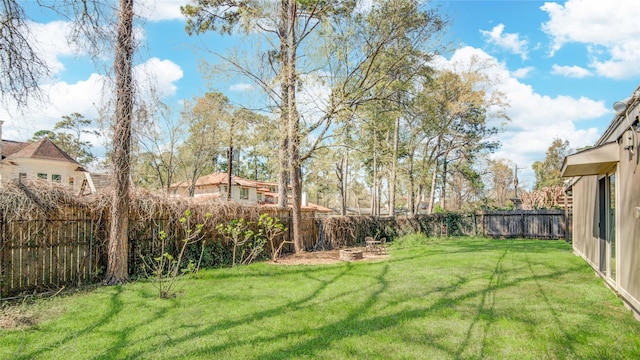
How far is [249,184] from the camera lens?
3188cm

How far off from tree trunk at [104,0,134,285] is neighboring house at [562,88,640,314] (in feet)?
24.1

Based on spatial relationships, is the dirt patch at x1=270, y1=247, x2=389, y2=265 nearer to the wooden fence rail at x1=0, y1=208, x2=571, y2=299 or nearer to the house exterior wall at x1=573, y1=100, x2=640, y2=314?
the wooden fence rail at x1=0, y1=208, x2=571, y2=299

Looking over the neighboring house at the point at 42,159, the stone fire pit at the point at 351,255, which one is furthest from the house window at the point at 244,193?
the stone fire pit at the point at 351,255

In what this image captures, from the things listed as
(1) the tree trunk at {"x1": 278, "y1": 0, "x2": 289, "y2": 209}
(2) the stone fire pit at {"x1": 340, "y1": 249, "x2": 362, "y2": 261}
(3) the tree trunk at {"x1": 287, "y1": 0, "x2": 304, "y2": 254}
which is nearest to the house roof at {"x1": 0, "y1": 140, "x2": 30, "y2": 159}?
(1) the tree trunk at {"x1": 278, "y1": 0, "x2": 289, "y2": 209}

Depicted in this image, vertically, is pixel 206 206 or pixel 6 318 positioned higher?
pixel 206 206

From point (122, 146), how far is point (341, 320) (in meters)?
4.95

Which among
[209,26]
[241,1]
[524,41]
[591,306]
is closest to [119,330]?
[591,306]

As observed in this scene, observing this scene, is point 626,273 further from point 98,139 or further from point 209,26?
point 209,26

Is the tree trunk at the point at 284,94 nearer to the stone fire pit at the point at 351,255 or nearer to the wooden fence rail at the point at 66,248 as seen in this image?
the wooden fence rail at the point at 66,248

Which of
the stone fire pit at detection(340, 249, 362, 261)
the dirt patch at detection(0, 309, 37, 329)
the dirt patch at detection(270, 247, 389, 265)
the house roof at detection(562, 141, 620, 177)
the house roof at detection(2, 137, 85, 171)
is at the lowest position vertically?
the dirt patch at detection(270, 247, 389, 265)

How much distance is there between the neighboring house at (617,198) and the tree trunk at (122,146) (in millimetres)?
7337

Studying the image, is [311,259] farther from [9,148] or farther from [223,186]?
[9,148]

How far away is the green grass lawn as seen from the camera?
3.12 meters

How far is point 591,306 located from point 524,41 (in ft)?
38.1
